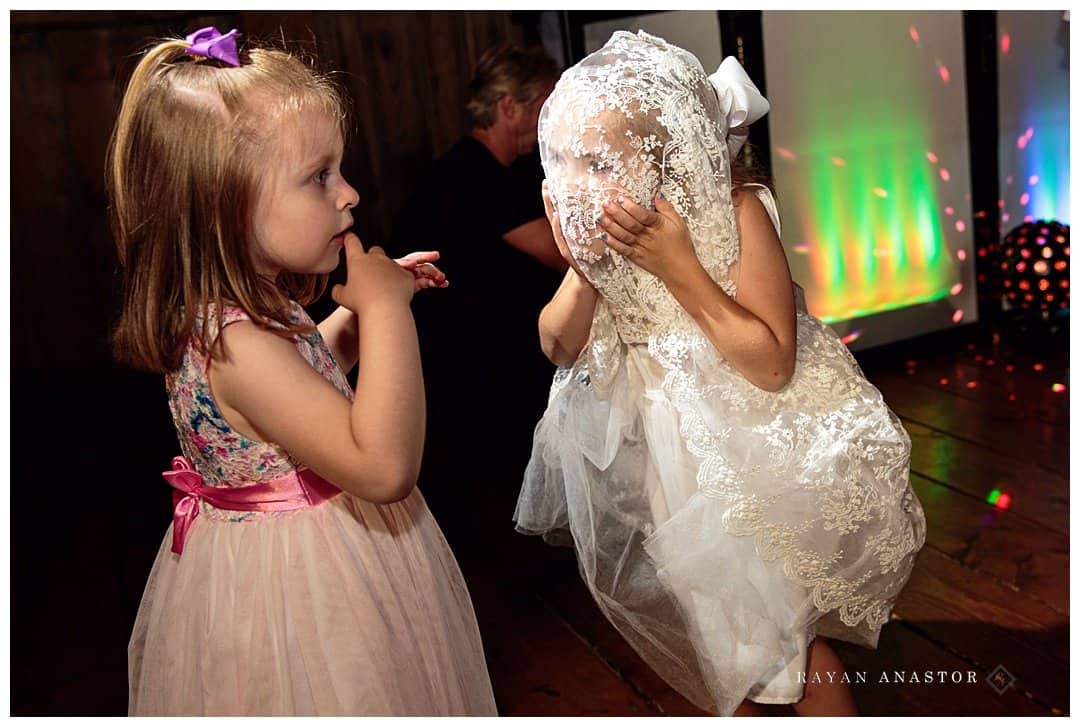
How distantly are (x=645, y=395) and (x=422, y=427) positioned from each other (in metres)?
0.45

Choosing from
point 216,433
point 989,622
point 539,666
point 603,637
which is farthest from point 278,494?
point 989,622

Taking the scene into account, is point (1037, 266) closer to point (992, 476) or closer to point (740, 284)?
point (992, 476)

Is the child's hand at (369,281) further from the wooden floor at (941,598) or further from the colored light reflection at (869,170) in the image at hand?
the colored light reflection at (869,170)

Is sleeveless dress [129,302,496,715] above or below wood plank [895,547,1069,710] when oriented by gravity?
above

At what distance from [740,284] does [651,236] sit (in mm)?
140

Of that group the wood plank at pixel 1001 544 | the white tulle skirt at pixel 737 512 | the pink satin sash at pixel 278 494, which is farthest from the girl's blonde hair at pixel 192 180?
the wood plank at pixel 1001 544

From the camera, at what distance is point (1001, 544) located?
7.86 ft

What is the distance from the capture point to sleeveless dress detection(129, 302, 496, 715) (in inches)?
50.4

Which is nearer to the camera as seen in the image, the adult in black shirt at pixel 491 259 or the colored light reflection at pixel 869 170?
the adult in black shirt at pixel 491 259

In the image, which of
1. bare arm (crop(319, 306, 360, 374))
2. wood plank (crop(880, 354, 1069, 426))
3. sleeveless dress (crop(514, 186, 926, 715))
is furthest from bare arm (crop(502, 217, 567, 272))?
bare arm (crop(319, 306, 360, 374))

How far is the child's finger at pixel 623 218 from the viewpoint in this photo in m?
1.35

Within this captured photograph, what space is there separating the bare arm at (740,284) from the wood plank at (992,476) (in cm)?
139

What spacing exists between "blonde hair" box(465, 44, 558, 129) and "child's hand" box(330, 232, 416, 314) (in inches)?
77.3

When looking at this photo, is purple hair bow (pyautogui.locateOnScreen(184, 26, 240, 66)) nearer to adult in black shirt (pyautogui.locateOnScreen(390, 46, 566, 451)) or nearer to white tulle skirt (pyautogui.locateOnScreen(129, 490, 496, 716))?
white tulle skirt (pyautogui.locateOnScreen(129, 490, 496, 716))
